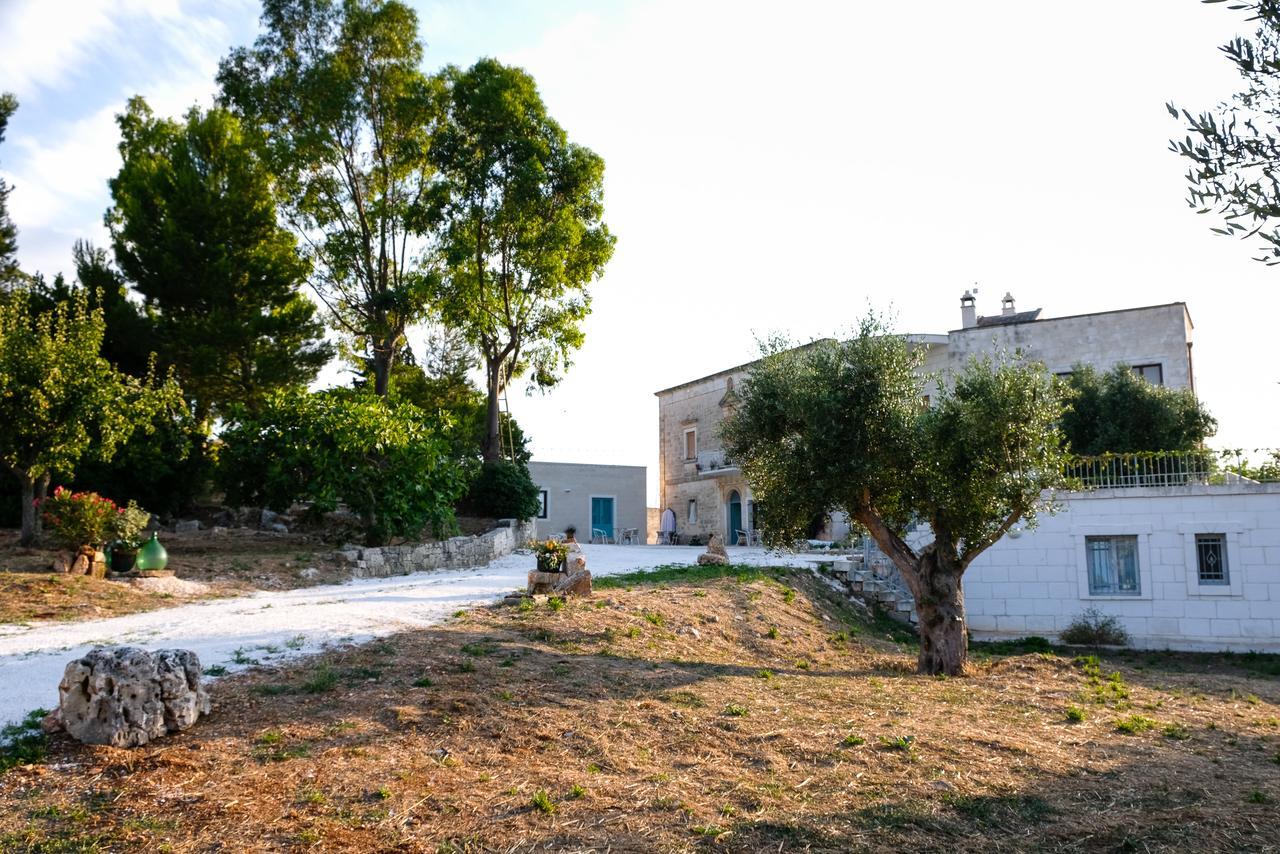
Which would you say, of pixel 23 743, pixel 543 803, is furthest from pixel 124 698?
pixel 543 803

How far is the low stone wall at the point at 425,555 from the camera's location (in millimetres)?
17969

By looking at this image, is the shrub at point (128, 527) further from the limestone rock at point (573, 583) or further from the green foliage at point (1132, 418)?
the green foliage at point (1132, 418)

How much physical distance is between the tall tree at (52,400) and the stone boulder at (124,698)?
36.6ft

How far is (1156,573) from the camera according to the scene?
62.0 ft

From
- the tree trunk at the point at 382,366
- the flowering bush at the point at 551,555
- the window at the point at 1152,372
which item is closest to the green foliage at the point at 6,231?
the tree trunk at the point at 382,366

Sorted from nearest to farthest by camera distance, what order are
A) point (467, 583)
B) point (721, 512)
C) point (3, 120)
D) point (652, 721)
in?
point (652, 721) → point (467, 583) → point (3, 120) → point (721, 512)

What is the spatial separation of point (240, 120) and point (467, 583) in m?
17.8

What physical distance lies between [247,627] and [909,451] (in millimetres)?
8796

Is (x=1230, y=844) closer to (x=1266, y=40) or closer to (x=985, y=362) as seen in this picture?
(x=1266, y=40)

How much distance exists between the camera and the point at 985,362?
12617 mm

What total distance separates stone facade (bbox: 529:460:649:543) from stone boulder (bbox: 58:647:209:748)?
3086 cm

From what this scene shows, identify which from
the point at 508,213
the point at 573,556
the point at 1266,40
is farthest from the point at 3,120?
the point at 1266,40

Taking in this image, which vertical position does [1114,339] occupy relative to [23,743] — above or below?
above

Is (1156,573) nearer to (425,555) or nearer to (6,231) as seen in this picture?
(425,555)
